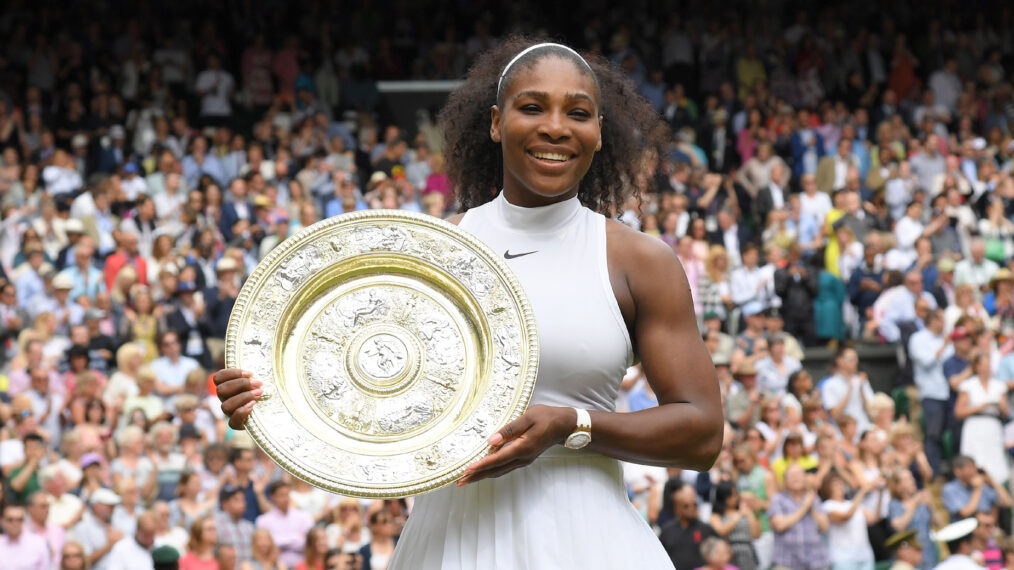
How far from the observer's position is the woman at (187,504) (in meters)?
10.3

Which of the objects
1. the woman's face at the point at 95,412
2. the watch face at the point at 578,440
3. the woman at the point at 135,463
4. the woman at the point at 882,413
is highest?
the watch face at the point at 578,440

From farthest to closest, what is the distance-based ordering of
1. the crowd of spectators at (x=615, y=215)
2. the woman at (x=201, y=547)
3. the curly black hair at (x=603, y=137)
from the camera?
1. the crowd of spectators at (x=615, y=215)
2. the woman at (x=201, y=547)
3. the curly black hair at (x=603, y=137)

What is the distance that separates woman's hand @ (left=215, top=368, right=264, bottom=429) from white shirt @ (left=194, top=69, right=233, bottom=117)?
17.0 metres

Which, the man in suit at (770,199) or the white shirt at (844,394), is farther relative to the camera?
the man in suit at (770,199)

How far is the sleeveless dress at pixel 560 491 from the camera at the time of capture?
10.4ft

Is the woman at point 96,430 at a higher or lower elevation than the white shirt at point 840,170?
lower

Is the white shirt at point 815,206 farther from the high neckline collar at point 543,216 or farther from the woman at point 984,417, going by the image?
the high neckline collar at point 543,216

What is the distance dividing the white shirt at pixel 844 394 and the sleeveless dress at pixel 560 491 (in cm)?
1070

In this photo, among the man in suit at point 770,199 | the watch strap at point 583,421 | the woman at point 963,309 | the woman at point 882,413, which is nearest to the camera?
the watch strap at point 583,421

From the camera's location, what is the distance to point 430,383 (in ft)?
10.3

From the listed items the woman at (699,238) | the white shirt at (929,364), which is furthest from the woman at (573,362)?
the woman at (699,238)

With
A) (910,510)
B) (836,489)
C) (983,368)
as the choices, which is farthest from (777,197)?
(836,489)

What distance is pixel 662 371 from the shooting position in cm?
322

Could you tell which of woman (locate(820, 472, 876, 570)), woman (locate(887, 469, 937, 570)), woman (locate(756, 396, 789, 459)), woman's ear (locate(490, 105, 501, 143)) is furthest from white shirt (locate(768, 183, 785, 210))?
woman's ear (locate(490, 105, 501, 143))
